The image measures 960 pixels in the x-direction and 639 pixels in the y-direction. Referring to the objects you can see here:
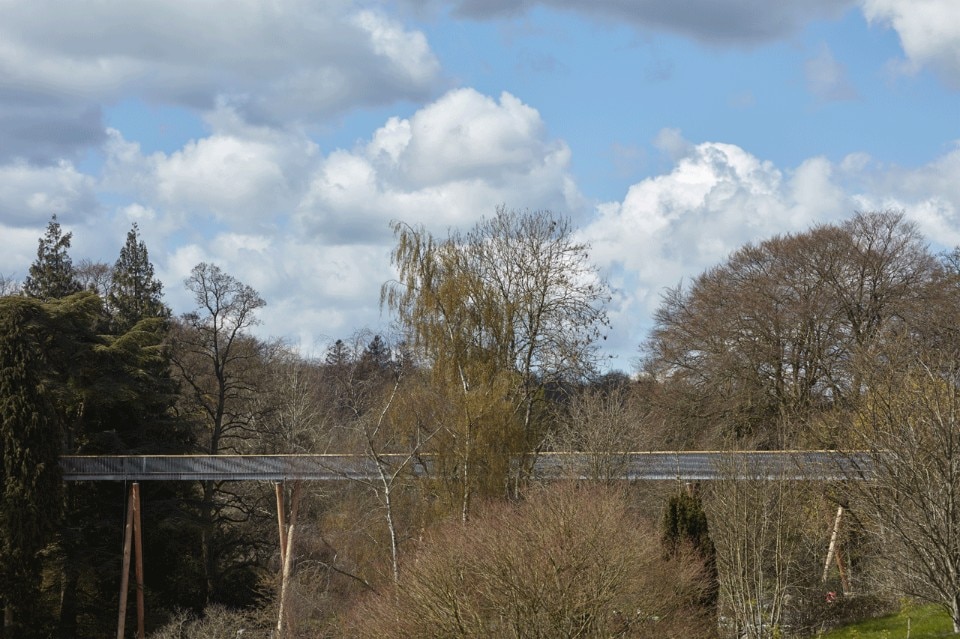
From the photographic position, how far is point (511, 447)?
85.6 feet

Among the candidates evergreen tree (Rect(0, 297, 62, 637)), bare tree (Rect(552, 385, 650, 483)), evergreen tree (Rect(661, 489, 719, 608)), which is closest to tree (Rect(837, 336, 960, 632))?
evergreen tree (Rect(661, 489, 719, 608))

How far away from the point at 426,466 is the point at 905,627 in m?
11.3

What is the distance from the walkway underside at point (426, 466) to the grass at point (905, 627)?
303 centimetres

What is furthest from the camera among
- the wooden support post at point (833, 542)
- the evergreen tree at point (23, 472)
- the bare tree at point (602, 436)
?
the evergreen tree at point (23, 472)

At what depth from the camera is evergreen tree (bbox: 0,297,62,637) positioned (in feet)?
101

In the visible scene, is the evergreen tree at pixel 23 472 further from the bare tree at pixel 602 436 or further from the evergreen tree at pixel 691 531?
the evergreen tree at pixel 691 531

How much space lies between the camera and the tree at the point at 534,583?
50.8ft

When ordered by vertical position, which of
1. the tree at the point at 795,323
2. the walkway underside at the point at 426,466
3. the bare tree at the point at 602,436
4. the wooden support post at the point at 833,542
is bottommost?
the wooden support post at the point at 833,542

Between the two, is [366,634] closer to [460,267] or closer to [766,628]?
[766,628]

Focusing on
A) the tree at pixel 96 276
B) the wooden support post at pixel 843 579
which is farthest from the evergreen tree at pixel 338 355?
the wooden support post at pixel 843 579

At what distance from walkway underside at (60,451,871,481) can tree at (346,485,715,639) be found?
4227mm

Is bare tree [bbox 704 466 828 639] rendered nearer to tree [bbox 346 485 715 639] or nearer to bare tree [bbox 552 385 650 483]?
tree [bbox 346 485 715 639]

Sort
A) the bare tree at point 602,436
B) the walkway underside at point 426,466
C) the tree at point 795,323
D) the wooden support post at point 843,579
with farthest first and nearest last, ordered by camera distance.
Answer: the tree at point 795,323
the bare tree at point 602,436
the wooden support post at point 843,579
the walkway underside at point 426,466

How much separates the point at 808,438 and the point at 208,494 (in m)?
21.4
